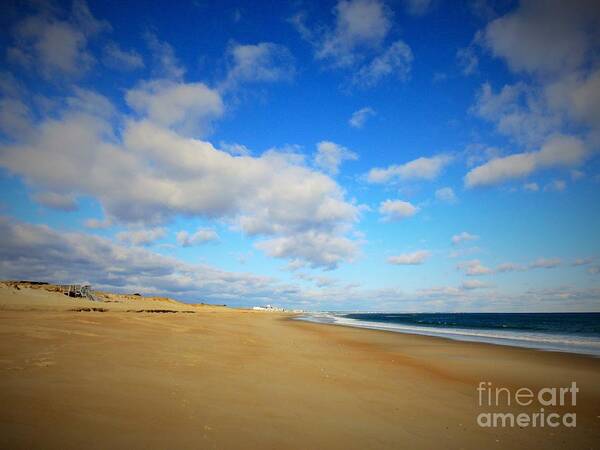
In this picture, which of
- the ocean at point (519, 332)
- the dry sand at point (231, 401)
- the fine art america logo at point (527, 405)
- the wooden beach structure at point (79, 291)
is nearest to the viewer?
the dry sand at point (231, 401)

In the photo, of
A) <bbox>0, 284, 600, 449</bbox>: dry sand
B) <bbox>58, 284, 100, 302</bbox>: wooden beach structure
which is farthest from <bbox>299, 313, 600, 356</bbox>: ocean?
<bbox>58, 284, 100, 302</bbox>: wooden beach structure

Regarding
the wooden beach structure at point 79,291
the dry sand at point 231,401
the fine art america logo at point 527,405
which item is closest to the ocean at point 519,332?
the fine art america logo at point 527,405

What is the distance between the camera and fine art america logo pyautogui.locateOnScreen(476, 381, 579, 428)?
25.0 ft

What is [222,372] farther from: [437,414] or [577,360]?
[577,360]

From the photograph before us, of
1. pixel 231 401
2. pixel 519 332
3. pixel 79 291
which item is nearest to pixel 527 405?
pixel 231 401

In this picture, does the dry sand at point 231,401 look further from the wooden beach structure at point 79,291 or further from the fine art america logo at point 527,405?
the wooden beach structure at point 79,291

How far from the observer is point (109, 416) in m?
5.54

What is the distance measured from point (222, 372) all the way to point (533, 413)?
882cm

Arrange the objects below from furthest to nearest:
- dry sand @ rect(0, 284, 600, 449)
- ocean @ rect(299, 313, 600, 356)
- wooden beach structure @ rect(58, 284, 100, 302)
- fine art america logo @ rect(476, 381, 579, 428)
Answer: wooden beach structure @ rect(58, 284, 100, 302)
ocean @ rect(299, 313, 600, 356)
fine art america logo @ rect(476, 381, 579, 428)
dry sand @ rect(0, 284, 600, 449)

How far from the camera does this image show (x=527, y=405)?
29.5ft

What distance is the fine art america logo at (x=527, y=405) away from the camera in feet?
25.0

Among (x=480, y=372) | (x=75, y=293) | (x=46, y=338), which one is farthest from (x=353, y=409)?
(x=75, y=293)

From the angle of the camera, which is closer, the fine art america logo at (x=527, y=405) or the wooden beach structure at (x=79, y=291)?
the fine art america logo at (x=527, y=405)

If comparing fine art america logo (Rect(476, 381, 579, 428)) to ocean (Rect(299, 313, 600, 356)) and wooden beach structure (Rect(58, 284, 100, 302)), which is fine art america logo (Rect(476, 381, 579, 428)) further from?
wooden beach structure (Rect(58, 284, 100, 302))
